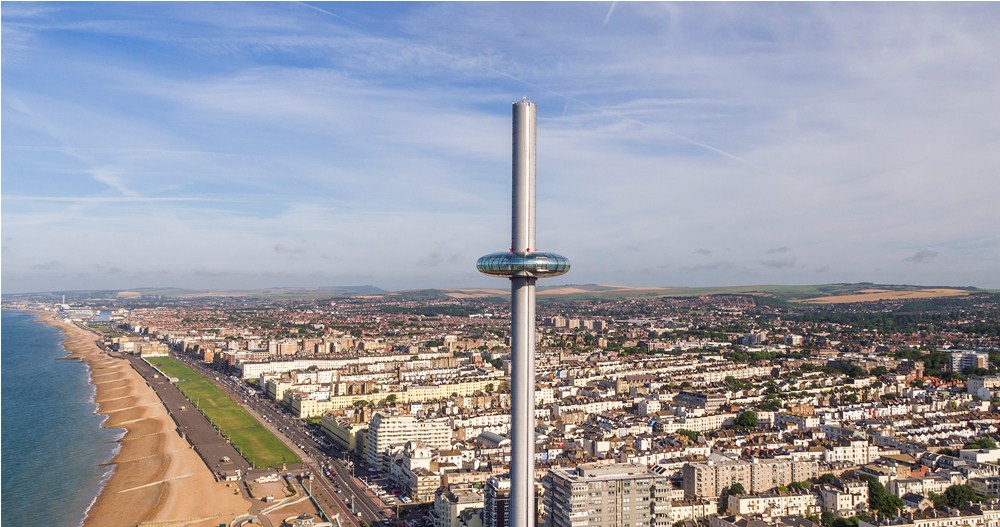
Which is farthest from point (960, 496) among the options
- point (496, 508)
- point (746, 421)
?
point (496, 508)

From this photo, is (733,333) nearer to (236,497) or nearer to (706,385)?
(706,385)

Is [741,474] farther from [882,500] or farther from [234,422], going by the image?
Result: [234,422]

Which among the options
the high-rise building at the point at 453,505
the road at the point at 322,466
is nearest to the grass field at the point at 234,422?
the road at the point at 322,466

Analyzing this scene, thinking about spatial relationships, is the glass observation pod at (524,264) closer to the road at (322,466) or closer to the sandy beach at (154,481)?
the road at (322,466)

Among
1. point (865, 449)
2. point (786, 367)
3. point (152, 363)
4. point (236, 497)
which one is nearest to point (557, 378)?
point (786, 367)

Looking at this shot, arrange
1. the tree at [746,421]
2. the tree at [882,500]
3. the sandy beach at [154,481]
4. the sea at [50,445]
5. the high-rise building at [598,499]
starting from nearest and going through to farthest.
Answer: the high-rise building at [598,499]
the tree at [882,500]
the sandy beach at [154,481]
the sea at [50,445]
the tree at [746,421]

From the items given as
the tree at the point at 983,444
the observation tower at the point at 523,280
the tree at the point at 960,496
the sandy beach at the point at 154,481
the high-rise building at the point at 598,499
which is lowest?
the sandy beach at the point at 154,481

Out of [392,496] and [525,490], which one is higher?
[525,490]
